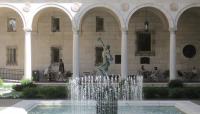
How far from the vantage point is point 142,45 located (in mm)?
35719

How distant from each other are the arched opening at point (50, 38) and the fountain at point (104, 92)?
796cm

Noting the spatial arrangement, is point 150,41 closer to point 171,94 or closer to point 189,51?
point 189,51

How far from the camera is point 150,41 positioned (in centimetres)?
3559

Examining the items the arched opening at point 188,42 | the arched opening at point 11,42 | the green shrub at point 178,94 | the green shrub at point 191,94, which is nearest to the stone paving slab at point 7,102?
the green shrub at point 178,94

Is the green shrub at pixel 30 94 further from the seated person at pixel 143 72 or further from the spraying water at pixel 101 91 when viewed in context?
the seated person at pixel 143 72

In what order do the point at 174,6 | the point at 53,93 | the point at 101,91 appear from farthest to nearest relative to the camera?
the point at 174,6, the point at 53,93, the point at 101,91

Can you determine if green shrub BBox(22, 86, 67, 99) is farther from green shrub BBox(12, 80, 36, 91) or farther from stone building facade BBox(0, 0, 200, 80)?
stone building facade BBox(0, 0, 200, 80)

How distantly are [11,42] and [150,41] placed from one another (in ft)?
37.1

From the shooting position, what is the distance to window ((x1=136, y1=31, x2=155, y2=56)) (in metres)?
35.5

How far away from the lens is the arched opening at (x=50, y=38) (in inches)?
1393

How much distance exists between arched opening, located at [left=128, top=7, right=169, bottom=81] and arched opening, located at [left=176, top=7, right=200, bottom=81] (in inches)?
41.2

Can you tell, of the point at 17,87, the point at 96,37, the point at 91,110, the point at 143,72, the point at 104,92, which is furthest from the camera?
Result: the point at 96,37

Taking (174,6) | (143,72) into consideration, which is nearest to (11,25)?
(143,72)

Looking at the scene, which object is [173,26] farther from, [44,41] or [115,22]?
[44,41]
